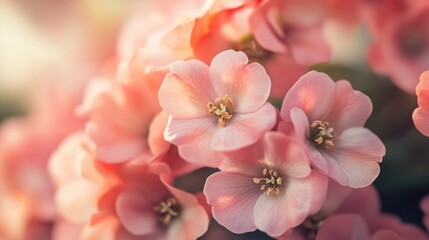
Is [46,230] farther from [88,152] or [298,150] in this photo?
[298,150]

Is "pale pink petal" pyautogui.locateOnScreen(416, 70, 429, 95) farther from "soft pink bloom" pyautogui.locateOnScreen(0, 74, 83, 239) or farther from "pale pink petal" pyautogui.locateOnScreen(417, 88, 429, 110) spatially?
"soft pink bloom" pyautogui.locateOnScreen(0, 74, 83, 239)

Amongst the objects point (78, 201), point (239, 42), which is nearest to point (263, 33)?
point (239, 42)

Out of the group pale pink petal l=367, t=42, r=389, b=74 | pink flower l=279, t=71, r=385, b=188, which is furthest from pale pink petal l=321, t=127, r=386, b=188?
pale pink petal l=367, t=42, r=389, b=74

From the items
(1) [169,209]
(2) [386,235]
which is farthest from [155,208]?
(2) [386,235]

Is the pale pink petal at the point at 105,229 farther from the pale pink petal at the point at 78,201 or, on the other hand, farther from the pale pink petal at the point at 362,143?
the pale pink petal at the point at 362,143

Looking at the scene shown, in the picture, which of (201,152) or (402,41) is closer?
(201,152)

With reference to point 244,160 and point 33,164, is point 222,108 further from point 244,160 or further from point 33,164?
point 33,164
